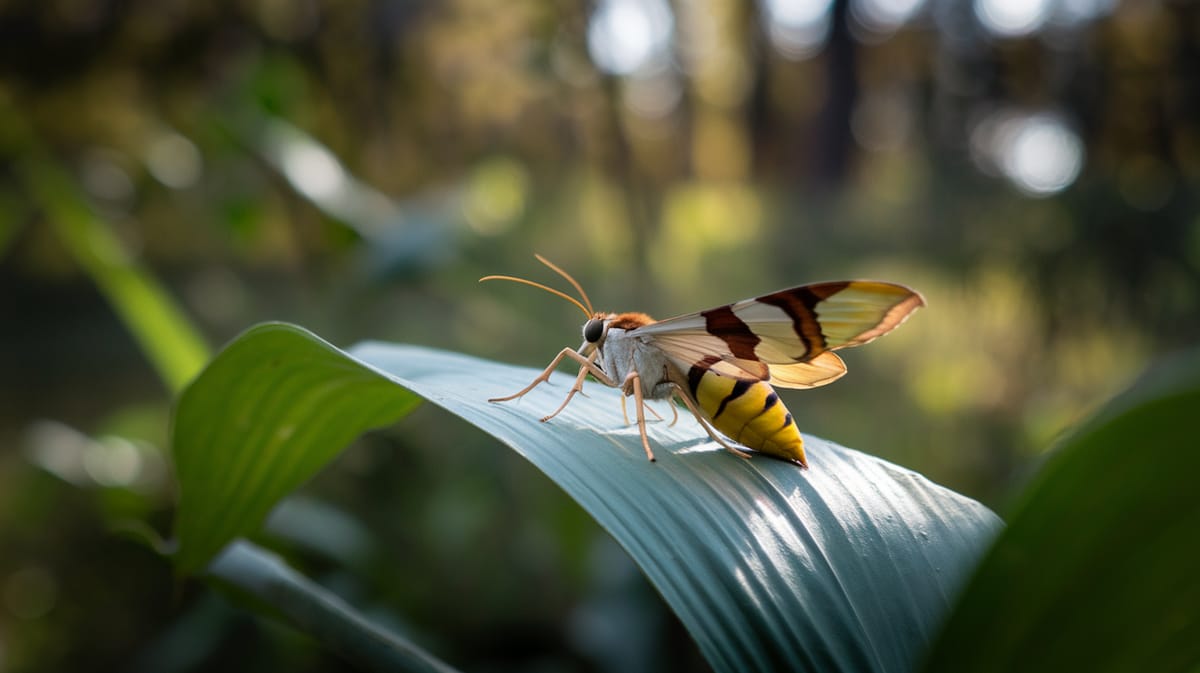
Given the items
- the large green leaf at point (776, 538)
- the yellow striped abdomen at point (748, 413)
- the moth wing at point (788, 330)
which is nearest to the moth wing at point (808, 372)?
the moth wing at point (788, 330)

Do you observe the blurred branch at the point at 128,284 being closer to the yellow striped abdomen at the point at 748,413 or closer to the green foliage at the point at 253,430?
the green foliage at the point at 253,430

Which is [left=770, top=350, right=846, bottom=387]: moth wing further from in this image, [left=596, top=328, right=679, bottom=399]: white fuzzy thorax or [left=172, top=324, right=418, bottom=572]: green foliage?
[left=172, top=324, right=418, bottom=572]: green foliage

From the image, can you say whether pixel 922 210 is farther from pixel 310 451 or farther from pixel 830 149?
pixel 310 451

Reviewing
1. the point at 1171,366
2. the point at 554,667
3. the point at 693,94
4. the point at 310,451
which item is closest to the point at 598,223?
the point at 693,94

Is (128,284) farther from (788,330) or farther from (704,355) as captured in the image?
(788,330)

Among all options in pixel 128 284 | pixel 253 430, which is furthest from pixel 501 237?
pixel 253 430
